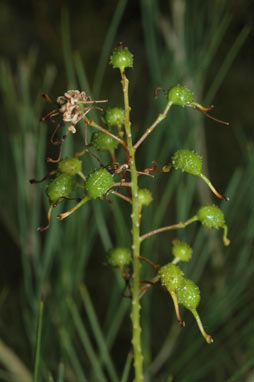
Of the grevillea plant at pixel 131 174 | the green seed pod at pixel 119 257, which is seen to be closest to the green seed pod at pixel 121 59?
the grevillea plant at pixel 131 174

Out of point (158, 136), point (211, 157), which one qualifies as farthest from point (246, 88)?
point (158, 136)

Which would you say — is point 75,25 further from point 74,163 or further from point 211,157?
point 74,163

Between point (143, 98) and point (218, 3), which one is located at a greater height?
point (143, 98)

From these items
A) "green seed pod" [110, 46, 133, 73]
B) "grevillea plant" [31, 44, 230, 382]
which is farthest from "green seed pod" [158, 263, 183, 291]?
"green seed pod" [110, 46, 133, 73]

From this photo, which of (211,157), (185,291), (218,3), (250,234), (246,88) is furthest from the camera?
(246,88)

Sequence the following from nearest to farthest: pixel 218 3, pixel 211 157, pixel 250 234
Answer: pixel 250 234 → pixel 218 3 → pixel 211 157

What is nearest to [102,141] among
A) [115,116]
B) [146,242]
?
[115,116]

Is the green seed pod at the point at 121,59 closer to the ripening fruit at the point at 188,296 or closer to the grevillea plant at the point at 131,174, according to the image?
the grevillea plant at the point at 131,174
